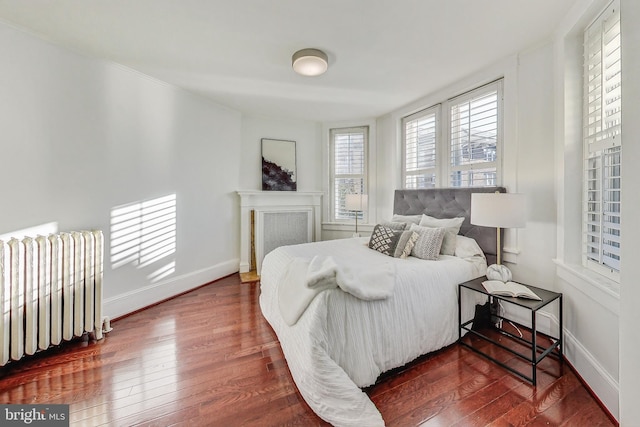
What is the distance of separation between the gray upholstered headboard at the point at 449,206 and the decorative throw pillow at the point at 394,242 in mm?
622

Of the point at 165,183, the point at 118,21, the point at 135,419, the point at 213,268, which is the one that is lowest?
the point at 135,419

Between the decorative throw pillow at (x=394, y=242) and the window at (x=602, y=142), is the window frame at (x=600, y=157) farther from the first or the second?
the decorative throw pillow at (x=394, y=242)

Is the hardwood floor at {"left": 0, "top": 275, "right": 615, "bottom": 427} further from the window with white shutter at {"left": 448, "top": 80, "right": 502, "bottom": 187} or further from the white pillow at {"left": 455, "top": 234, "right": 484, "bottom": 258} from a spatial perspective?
the window with white shutter at {"left": 448, "top": 80, "right": 502, "bottom": 187}

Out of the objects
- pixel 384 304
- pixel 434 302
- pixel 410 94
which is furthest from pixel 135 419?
pixel 410 94

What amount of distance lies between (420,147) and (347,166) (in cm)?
123

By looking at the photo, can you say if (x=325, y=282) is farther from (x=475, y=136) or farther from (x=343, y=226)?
(x=343, y=226)

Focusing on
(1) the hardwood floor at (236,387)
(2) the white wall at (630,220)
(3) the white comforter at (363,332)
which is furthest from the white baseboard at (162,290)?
(2) the white wall at (630,220)

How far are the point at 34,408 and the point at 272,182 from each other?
10.5ft

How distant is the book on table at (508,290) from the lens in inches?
67.3

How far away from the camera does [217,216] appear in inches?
140

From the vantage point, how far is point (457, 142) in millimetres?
2906

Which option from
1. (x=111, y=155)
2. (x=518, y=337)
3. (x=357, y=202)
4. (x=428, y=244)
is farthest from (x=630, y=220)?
(x=111, y=155)

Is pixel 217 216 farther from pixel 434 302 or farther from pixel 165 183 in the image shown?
pixel 434 302

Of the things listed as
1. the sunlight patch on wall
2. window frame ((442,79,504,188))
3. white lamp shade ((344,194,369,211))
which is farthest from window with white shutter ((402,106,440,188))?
the sunlight patch on wall
